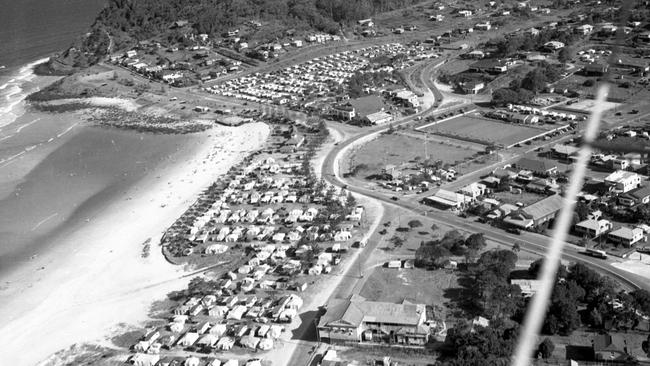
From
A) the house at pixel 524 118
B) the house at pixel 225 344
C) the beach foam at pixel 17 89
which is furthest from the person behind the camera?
the beach foam at pixel 17 89

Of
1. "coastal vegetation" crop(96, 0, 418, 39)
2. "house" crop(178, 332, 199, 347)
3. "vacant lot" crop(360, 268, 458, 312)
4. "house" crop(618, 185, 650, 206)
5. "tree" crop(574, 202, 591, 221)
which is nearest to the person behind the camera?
"house" crop(178, 332, 199, 347)

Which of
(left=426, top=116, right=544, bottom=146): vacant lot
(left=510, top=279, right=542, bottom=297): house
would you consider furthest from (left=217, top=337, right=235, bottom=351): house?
(left=426, top=116, right=544, bottom=146): vacant lot

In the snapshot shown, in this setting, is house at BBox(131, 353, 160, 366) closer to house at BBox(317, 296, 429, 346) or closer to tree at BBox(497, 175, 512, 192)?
house at BBox(317, 296, 429, 346)

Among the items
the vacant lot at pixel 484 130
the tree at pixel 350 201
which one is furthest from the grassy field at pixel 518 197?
the vacant lot at pixel 484 130

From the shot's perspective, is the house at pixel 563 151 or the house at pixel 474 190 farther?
the house at pixel 563 151

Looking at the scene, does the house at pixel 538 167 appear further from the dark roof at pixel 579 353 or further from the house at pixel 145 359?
the house at pixel 145 359
